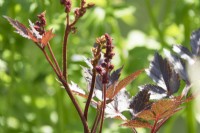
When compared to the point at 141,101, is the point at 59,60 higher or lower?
higher

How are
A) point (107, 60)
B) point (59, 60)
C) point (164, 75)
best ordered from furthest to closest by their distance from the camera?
point (59, 60) → point (164, 75) → point (107, 60)

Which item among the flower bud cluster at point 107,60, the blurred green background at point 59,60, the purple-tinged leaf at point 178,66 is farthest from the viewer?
the blurred green background at point 59,60

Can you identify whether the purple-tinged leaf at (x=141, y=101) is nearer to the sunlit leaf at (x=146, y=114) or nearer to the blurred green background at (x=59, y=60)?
the sunlit leaf at (x=146, y=114)

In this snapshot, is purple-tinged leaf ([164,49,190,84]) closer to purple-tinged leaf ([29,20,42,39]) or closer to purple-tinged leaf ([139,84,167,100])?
purple-tinged leaf ([139,84,167,100])

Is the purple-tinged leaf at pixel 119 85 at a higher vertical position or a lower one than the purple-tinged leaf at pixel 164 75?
lower

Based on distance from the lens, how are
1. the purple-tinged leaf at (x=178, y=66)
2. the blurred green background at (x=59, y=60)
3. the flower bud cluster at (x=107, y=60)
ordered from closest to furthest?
the flower bud cluster at (x=107, y=60), the purple-tinged leaf at (x=178, y=66), the blurred green background at (x=59, y=60)

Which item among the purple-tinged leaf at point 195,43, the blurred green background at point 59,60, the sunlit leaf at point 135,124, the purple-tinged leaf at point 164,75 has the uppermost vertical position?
the blurred green background at point 59,60

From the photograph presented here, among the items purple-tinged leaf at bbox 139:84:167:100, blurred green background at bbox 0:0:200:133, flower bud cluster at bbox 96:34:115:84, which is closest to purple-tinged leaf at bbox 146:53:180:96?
purple-tinged leaf at bbox 139:84:167:100

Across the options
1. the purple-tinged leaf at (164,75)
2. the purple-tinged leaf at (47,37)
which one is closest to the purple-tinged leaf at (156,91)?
the purple-tinged leaf at (164,75)

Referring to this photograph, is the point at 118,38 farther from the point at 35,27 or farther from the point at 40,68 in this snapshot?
the point at 35,27

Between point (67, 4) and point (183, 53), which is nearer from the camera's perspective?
point (67, 4)

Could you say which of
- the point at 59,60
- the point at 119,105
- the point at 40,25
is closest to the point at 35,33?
the point at 40,25

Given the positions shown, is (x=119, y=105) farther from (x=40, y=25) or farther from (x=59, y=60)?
(x=59, y=60)

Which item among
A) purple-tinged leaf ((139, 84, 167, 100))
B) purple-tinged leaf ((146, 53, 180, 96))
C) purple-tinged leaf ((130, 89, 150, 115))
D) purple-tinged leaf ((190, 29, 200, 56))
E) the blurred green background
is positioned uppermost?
the blurred green background
